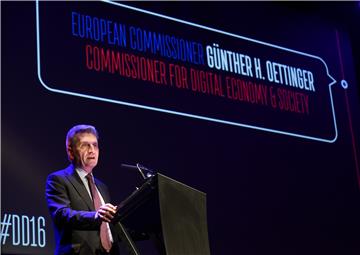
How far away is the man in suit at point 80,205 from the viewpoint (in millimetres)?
2986

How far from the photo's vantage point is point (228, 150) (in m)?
4.73

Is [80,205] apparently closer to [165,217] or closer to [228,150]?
[165,217]

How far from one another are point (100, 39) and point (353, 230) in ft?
7.99

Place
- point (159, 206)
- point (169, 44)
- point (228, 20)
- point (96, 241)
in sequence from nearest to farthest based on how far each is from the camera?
point (159, 206), point (96, 241), point (169, 44), point (228, 20)

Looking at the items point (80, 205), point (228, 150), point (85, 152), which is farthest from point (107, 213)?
point (228, 150)

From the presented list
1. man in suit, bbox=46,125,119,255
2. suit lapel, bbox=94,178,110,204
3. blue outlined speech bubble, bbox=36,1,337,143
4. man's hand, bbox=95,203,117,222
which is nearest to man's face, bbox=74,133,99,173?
man in suit, bbox=46,125,119,255

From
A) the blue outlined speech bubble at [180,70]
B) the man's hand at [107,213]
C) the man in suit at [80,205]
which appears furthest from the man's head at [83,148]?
the blue outlined speech bubble at [180,70]

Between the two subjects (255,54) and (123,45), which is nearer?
(123,45)

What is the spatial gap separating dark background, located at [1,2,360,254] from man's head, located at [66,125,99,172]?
0.58m

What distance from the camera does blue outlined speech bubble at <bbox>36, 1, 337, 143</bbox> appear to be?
13.7 feet

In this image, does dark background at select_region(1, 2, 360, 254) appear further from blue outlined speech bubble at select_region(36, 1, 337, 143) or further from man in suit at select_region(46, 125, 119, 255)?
man in suit at select_region(46, 125, 119, 255)

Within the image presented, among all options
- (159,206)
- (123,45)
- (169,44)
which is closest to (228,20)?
(169,44)

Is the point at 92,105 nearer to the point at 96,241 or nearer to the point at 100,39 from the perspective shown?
the point at 100,39

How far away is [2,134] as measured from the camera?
A: 3744 mm
